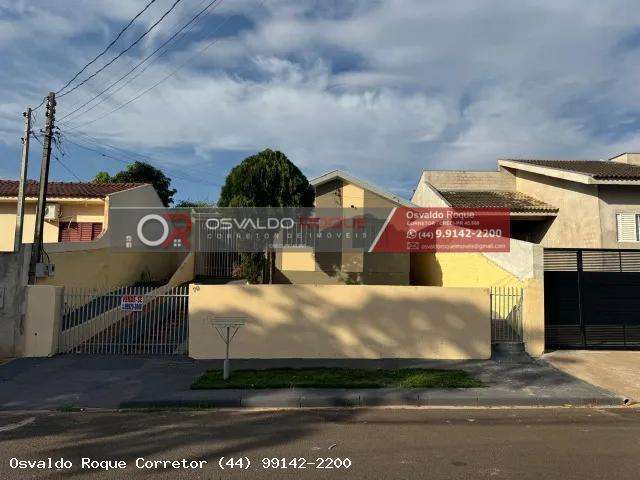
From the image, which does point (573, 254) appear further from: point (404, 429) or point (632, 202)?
point (404, 429)

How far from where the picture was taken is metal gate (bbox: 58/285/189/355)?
9.70 meters

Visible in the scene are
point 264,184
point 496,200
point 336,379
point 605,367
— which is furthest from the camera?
point 496,200

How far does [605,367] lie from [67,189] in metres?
19.5

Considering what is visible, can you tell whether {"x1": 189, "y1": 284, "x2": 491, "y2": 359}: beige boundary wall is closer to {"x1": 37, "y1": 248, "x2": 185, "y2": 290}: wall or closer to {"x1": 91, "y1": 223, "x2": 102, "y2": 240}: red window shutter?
{"x1": 37, "y1": 248, "x2": 185, "y2": 290}: wall

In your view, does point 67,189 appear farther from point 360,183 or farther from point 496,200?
point 496,200

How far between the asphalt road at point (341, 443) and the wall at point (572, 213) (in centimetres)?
920

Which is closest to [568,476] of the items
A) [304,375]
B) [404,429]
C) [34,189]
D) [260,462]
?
[404,429]

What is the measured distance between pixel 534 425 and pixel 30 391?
7.95m

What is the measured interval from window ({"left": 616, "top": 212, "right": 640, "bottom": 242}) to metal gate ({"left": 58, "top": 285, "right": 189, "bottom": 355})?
45.0 feet

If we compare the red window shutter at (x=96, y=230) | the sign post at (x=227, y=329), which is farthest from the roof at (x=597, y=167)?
the red window shutter at (x=96, y=230)

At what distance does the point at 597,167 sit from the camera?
1725cm

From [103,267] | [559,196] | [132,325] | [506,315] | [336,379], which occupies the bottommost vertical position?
[336,379]

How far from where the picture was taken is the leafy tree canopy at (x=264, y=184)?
1298 centimetres
